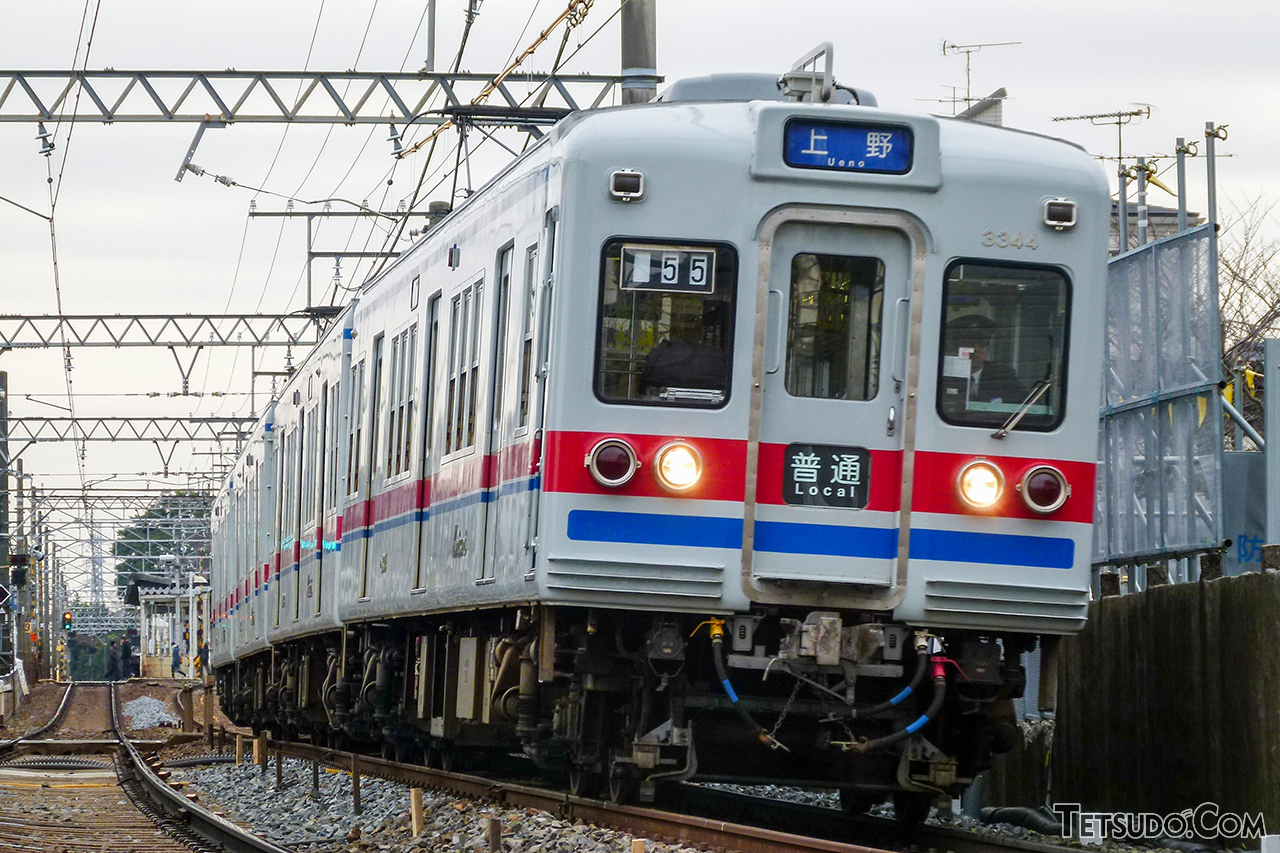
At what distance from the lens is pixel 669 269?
8.70m

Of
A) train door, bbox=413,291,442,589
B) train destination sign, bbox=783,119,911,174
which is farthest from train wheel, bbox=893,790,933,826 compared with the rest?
train door, bbox=413,291,442,589

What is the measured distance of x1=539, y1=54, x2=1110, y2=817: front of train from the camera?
336 inches

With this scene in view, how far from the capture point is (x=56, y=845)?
492 inches

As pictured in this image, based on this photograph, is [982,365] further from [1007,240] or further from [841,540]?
[841,540]

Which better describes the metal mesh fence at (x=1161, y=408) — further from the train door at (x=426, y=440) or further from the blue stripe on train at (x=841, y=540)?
the train door at (x=426, y=440)

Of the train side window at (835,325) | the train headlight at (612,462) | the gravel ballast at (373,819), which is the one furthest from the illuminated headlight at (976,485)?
the gravel ballast at (373,819)

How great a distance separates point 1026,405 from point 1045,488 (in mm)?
393

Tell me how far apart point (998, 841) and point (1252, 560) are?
2626mm

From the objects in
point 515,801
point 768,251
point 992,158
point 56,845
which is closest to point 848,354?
point 768,251

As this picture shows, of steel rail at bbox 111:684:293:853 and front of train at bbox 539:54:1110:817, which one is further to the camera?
steel rail at bbox 111:684:293:853

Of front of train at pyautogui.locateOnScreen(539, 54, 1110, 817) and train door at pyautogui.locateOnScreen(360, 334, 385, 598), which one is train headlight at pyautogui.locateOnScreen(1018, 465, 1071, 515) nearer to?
front of train at pyautogui.locateOnScreen(539, 54, 1110, 817)

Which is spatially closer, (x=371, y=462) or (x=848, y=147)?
(x=848, y=147)

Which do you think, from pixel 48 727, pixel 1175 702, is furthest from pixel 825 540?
pixel 48 727

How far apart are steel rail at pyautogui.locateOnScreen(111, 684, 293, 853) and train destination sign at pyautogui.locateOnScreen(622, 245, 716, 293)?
13.2ft
